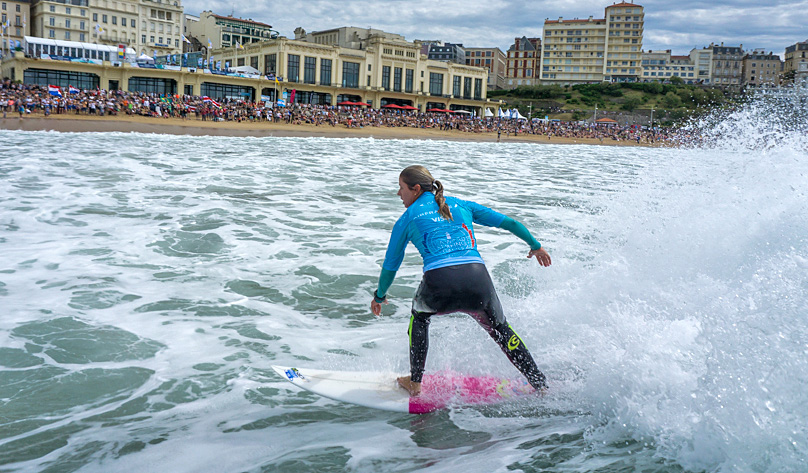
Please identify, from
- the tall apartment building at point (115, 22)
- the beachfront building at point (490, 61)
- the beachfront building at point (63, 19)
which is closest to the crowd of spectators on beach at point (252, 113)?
the tall apartment building at point (115, 22)

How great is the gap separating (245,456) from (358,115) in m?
62.1

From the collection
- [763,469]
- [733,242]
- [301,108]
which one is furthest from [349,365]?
[301,108]

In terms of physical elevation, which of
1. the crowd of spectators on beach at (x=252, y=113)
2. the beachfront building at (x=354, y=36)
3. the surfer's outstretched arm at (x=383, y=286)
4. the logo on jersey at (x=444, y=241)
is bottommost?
the surfer's outstretched arm at (x=383, y=286)

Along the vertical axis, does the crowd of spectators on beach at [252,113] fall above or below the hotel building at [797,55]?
below

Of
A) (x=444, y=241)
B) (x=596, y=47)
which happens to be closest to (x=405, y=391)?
(x=444, y=241)

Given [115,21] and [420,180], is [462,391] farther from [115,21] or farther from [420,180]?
[115,21]

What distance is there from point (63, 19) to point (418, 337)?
106665 millimetres

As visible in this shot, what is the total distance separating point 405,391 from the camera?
464cm

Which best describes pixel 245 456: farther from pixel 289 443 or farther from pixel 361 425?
pixel 361 425

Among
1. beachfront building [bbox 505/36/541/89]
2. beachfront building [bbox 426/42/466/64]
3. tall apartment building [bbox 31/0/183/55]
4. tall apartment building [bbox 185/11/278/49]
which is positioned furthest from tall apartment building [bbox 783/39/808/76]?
tall apartment building [bbox 31/0/183/55]

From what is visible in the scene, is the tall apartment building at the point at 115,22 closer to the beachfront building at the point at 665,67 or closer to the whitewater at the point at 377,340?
the whitewater at the point at 377,340

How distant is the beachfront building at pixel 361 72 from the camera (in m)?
75.5

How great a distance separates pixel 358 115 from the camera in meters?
64.4

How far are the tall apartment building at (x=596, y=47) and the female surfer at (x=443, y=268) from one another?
13981cm
